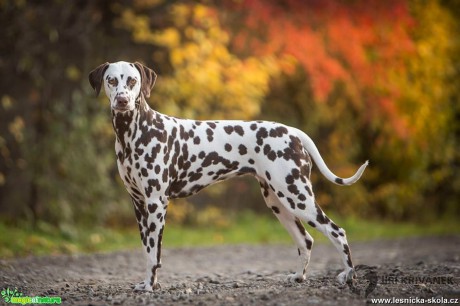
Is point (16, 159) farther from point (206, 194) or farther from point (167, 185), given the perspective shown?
point (167, 185)

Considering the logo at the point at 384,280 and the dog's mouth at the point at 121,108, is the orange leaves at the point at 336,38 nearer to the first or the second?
the logo at the point at 384,280

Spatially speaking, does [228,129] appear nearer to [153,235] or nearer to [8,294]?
[153,235]

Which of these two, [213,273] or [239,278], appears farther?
[213,273]

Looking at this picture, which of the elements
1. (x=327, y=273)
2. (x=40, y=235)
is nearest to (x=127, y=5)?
(x=40, y=235)

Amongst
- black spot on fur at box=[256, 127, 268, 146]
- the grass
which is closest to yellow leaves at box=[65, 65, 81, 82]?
the grass

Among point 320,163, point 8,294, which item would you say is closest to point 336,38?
point 320,163

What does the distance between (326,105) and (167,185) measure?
25.0 ft

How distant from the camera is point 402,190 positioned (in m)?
12.3

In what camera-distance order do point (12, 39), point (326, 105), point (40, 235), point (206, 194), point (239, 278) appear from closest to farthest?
1. point (239, 278)
2. point (40, 235)
3. point (12, 39)
4. point (206, 194)
5. point (326, 105)

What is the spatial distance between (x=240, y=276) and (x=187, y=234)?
374cm

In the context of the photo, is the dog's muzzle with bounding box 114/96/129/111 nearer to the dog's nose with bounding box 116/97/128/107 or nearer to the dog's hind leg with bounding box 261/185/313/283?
the dog's nose with bounding box 116/97/128/107

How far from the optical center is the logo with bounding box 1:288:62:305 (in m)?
4.59

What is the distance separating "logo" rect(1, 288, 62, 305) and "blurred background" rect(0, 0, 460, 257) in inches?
106

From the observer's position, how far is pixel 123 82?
4.81m
